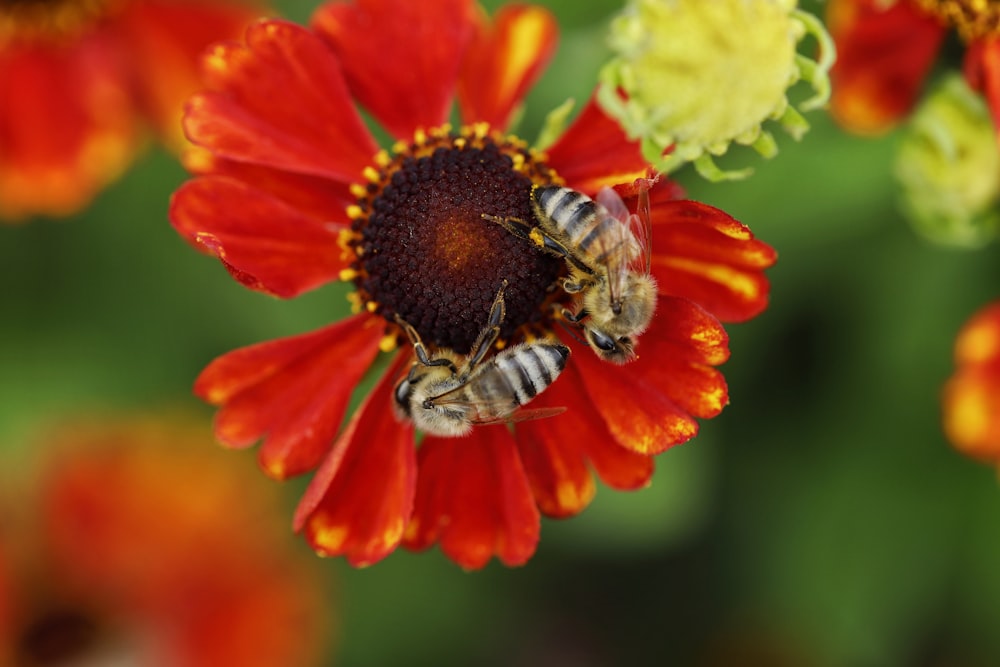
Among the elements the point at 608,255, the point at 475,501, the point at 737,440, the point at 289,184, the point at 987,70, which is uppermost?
the point at 987,70

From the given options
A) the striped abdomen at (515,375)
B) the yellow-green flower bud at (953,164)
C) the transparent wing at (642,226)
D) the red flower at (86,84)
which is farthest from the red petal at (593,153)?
the red flower at (86,84)

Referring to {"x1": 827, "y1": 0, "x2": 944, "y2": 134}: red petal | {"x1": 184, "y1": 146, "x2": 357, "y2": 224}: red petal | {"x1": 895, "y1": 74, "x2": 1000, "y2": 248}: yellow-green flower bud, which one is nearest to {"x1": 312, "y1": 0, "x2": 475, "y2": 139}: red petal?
{"x1": 184, "y1": 146, "x2": 357, "y2": 224}: red petal

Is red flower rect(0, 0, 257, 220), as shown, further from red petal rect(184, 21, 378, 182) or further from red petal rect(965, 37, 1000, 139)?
red petal rect(965, 37, 1000, 139)

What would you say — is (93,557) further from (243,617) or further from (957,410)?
(957,410)

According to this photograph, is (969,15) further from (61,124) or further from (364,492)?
(61,124)

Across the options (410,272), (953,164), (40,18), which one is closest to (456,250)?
(410,272)
